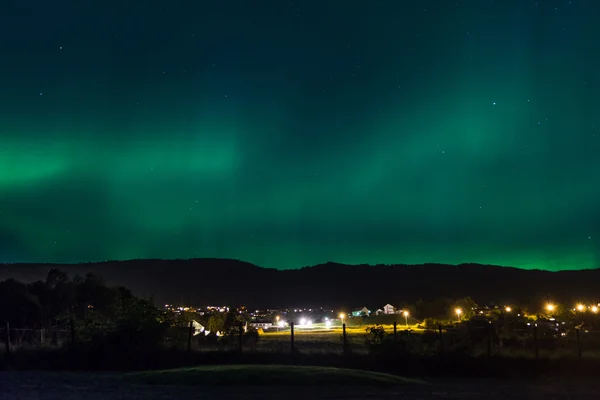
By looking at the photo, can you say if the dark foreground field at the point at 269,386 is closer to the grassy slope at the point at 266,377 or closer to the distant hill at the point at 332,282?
the grassy slope at the point at 266,377

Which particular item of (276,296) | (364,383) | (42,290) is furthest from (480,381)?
(276,296)

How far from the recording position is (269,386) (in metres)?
18.1

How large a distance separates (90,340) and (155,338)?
10.4 feet

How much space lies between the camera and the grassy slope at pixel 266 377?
1855 cm

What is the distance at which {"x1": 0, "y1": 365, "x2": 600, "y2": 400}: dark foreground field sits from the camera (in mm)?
16281

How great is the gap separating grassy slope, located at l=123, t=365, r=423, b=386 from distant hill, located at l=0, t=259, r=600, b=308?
115127 millimetres

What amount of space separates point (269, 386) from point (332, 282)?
154888 mm

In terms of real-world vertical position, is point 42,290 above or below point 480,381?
above

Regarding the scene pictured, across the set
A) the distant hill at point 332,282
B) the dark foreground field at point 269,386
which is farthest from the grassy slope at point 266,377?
the distant hill at point 332,282

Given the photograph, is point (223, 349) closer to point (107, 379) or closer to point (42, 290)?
point (107, 379)

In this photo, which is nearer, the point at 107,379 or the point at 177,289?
the point at 107,379

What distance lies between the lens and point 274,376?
19141 mm

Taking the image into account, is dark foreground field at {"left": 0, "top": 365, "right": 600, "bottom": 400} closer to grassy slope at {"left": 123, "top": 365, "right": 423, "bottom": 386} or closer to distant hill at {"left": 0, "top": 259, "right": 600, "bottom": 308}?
grassy slope at {"left": 123, "top": 365, "right": 423, "bottom": 386}

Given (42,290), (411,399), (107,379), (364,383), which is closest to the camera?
(411,399)
